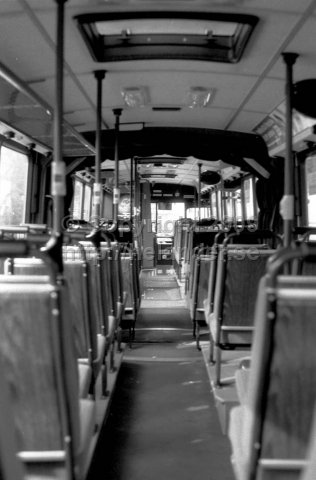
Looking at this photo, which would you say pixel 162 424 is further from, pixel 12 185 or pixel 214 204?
pixel 214 204

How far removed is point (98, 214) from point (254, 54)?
6.15 ft

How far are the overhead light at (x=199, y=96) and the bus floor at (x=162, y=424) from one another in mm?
2694

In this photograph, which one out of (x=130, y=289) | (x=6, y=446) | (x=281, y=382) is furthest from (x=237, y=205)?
(x=6, y=446)

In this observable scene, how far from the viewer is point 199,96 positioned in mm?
5379

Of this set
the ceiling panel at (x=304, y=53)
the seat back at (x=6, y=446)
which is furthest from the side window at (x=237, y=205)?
the seat back at (x=6, y=446)

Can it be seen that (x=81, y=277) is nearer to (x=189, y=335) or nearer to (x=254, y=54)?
(x=254, y=54)

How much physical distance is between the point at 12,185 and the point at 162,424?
357cm

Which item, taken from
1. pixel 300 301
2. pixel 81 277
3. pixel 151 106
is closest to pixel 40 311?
pixel 300 301

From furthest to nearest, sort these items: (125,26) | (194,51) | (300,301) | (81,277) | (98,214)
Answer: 1. (98,214)
2. (194,51)
3. (125,26)
4. (81,277)
5. (300,301)

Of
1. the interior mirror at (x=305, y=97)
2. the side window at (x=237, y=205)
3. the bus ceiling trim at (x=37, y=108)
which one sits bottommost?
the side window at (x=237, y=205)

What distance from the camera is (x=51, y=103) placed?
5.49 metres

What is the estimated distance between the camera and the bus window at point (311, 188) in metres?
5.89

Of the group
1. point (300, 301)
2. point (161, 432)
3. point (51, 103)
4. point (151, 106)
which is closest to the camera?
point (300, 301)

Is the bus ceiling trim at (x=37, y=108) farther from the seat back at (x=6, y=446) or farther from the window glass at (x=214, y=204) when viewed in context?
the window glass at (x=214, y=204)
